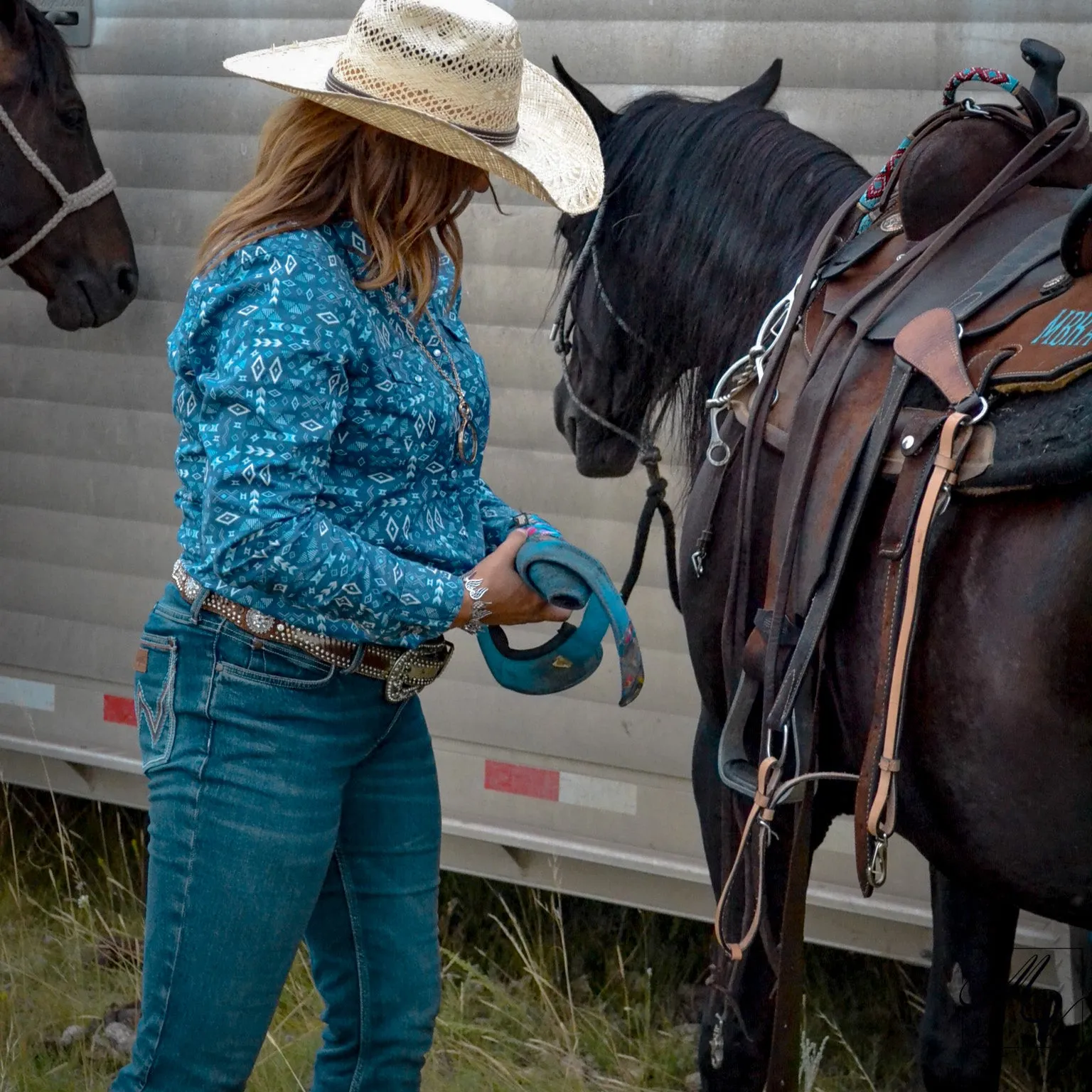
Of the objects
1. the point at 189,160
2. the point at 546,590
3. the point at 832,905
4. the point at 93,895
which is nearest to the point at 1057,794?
the point at 546,590

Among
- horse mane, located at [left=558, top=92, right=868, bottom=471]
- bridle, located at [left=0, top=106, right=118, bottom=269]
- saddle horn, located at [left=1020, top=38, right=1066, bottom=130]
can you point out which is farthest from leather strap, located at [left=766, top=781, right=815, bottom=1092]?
bridle, located at [left=0, top=106, right=118, bottom=269]

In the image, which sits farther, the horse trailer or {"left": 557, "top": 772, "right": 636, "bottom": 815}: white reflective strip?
{"left": 557, "top": 772, "right": 636, "bottom": 815}: white reflective strip

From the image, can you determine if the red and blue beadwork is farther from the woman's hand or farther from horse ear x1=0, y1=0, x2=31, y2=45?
horse ear x1=0, y1=0, x2=31, y2=45

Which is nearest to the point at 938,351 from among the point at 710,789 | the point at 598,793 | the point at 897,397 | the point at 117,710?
the point at 897,397

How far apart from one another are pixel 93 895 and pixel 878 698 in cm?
253

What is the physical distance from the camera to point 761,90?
7.48 ft

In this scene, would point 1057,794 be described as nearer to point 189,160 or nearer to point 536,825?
point 536,825

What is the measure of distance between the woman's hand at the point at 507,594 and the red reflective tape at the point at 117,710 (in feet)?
6.02

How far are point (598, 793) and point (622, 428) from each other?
31.8 inches

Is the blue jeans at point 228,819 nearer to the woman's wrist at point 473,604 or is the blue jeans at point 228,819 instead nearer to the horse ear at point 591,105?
the woman's wrist at point 473,604

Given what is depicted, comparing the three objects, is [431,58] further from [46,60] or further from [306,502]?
[46,60]

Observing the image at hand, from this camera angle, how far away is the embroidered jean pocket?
150cm

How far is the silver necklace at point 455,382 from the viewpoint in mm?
1506

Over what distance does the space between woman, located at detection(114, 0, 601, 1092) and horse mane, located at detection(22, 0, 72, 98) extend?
1363 mm
